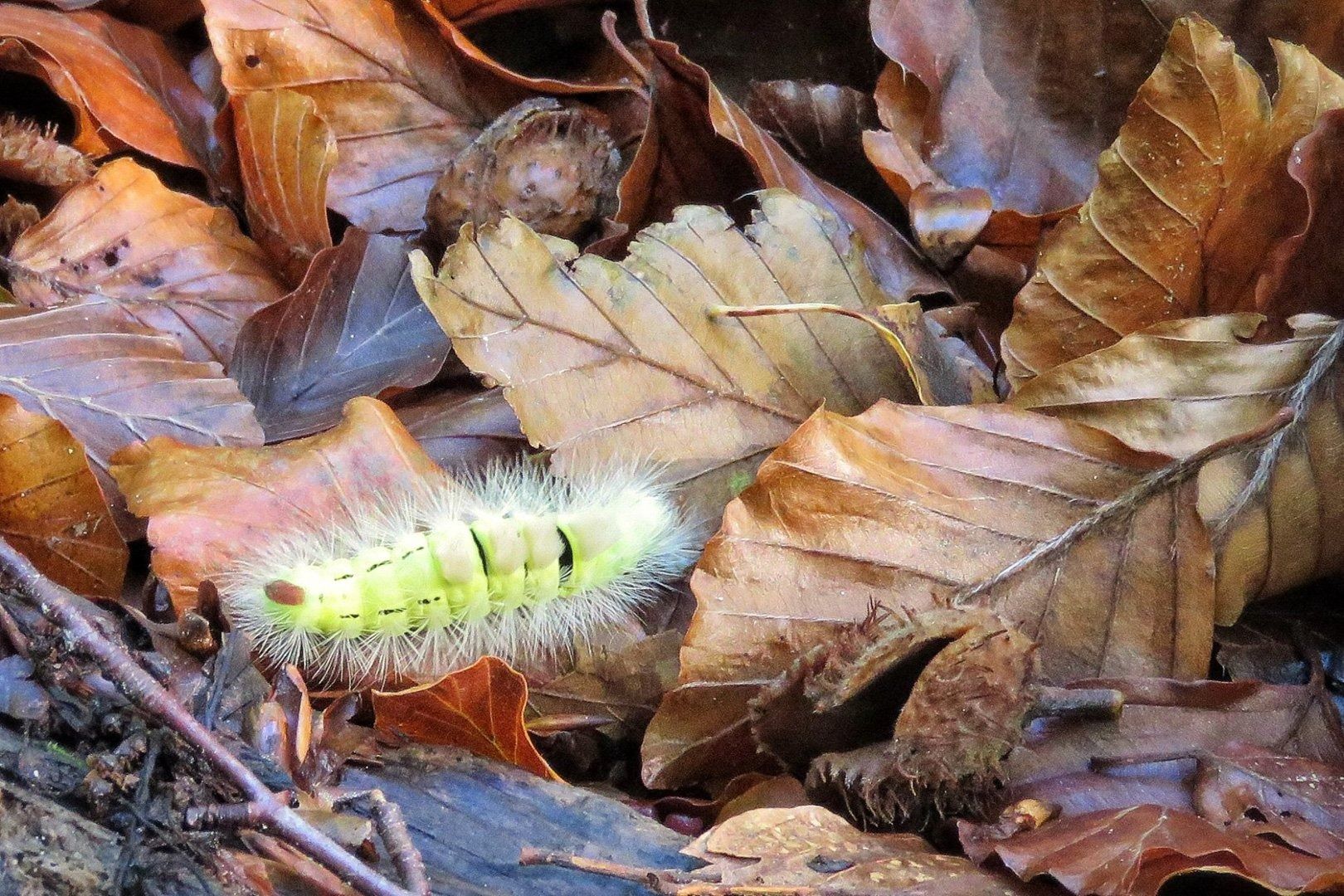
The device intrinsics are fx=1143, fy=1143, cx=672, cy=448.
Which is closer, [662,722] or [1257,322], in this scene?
[662,722]

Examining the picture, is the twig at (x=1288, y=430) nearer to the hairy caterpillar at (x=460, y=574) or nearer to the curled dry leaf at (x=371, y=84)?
the hairy caterpillar at (x=460, y=574)

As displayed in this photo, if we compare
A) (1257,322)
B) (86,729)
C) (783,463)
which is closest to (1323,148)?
(1257,322)

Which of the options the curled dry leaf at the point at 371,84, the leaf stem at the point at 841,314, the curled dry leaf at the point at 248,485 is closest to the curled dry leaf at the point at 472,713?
the curled dry leaf at the point at 248,485

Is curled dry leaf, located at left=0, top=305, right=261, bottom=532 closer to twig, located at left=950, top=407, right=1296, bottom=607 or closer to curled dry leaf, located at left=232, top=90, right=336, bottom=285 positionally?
curled dry leaf, located at left=232, top=90, right=336, bottom=285

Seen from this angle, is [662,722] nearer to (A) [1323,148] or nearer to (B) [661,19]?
(A) [1323,148]

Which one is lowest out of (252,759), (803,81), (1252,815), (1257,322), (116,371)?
(1252,815)

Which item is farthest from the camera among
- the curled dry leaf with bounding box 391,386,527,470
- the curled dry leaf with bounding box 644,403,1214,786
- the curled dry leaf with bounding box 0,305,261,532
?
the curled dry leaf with bounding box 391,386,527,470

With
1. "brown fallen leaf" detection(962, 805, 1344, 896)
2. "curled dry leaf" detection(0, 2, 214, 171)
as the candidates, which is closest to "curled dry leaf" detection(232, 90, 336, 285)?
"curled dry leaf" detection(0, 2, 214, 171)
